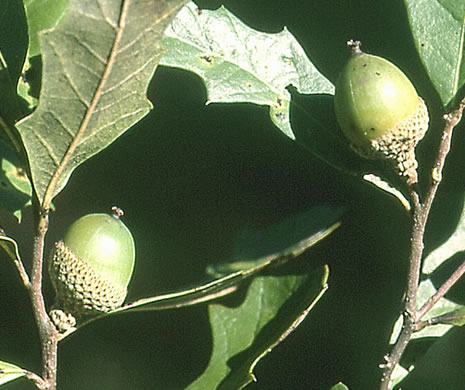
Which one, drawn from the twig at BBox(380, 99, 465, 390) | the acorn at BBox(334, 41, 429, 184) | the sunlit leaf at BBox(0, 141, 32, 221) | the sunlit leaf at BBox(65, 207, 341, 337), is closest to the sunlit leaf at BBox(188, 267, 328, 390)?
the sunlit leaf at BBox(65, 207, 341, 337)

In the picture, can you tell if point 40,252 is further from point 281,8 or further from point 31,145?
point 281,8

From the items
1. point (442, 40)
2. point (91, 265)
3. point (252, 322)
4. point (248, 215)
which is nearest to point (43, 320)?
point (91, 265)

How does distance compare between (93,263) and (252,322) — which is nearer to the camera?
(93,263)

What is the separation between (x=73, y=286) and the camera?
1495 millimetres

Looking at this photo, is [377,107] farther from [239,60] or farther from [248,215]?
[248,215]

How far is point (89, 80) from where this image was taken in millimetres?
1215

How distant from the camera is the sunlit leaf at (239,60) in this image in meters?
1.50

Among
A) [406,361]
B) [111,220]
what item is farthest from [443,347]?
[111,220]

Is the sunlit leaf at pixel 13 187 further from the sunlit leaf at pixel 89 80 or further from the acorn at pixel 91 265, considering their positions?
the sunlit leaf at pixel 89 80

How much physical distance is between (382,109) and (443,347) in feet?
2.22

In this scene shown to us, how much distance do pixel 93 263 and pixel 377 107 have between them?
0.57 m

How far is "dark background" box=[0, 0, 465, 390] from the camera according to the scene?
1744 mm

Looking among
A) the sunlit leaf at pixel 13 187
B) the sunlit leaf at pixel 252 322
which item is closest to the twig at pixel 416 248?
the sunlit leaf at pixel 252 322

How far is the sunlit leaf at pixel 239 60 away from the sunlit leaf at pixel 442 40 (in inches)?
7.5
